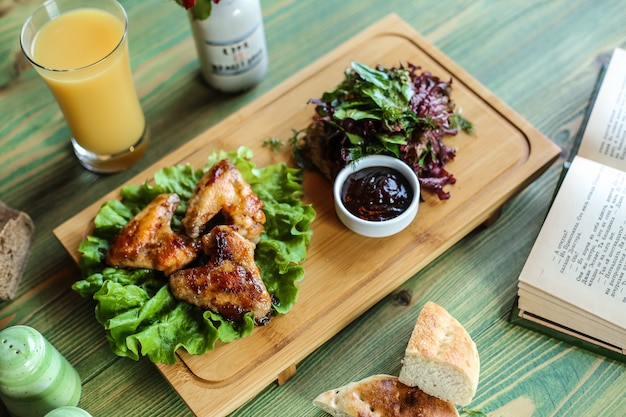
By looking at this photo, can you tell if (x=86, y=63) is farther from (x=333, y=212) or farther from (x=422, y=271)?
(x=422, y=271)

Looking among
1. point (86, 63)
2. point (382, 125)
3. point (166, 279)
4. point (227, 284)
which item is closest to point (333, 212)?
point (382, 125)

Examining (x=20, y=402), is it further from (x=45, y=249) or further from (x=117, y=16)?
(x=117, y=16)

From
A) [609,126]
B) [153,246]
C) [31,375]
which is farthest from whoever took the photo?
[609,126]

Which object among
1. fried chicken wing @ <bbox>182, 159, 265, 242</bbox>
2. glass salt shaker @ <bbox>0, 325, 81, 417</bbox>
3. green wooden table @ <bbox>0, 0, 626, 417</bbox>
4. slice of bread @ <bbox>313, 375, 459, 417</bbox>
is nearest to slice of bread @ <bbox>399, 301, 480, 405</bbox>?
slice of bread @ <bbox>313, 375, 459, 417</bbox>

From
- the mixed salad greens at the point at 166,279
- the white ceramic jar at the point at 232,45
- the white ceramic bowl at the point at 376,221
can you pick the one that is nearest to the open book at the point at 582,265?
the white ceramic bowl at the point at 376,221

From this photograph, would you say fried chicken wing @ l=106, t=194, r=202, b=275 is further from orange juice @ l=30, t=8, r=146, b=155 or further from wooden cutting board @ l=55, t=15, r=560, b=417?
orange juice @ l=30, t=8, r=146, b=155

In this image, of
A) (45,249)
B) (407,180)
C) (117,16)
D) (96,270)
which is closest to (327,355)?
(407,180)
